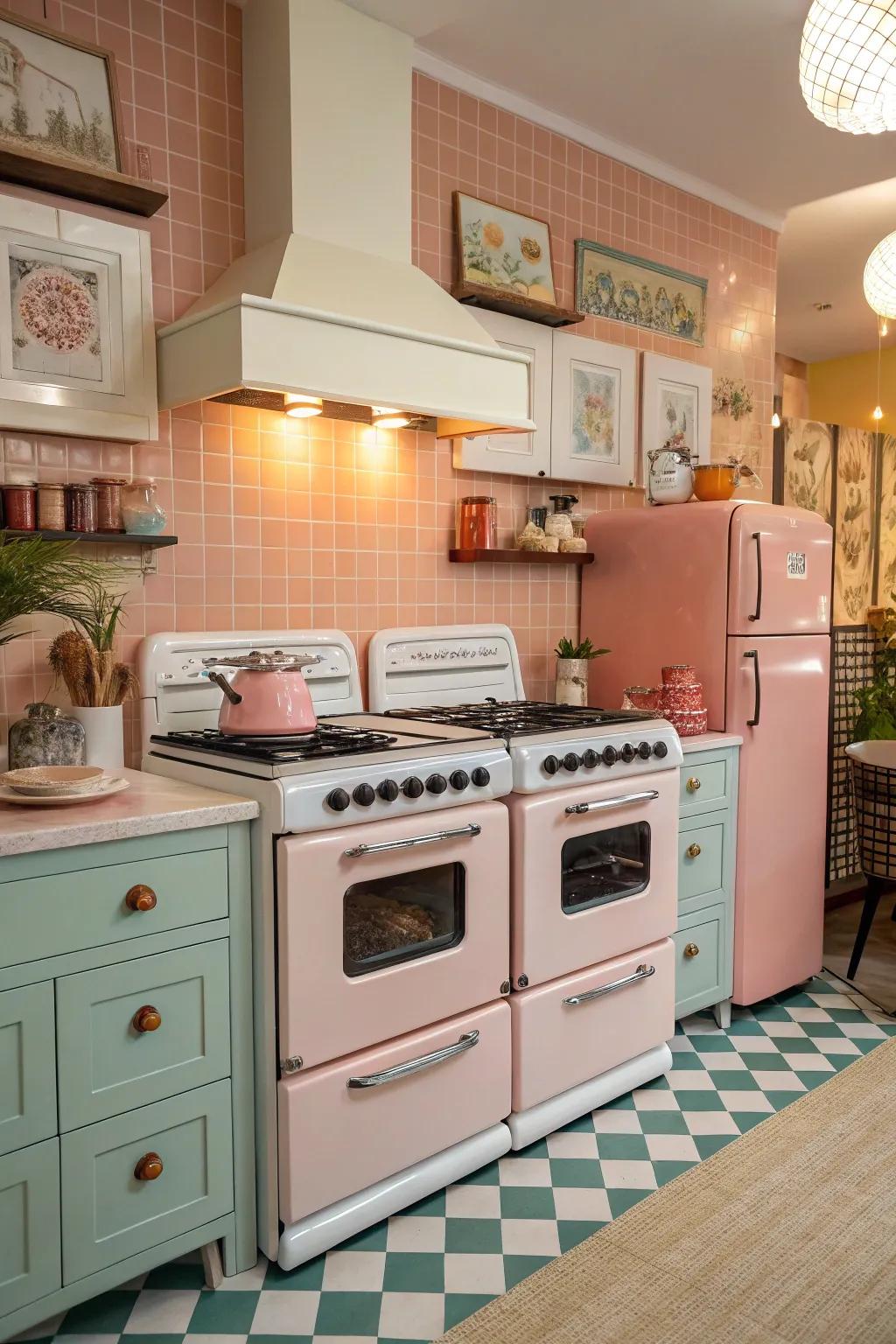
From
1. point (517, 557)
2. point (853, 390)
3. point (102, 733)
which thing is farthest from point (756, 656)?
point (853, 390)

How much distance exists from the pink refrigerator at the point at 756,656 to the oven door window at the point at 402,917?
1253mm

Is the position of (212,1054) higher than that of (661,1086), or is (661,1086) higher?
(212,1054)

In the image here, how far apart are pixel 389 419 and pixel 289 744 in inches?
43.0

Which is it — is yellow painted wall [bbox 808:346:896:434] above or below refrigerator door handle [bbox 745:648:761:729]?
above

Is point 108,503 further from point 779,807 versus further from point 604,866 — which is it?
point 779,807

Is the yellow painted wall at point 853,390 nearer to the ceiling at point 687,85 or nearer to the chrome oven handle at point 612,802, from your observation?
the ceiling at point 687,85

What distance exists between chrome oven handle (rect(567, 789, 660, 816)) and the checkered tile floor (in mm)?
792

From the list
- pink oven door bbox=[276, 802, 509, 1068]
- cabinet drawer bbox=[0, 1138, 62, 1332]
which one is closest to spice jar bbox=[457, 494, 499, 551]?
pink oven door bbox=[276, 802, 509, 1068]

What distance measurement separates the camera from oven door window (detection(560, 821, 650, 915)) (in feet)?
8.03

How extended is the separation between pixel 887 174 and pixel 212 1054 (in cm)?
384

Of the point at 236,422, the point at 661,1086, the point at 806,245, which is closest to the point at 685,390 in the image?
the point at 806,245

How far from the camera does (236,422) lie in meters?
2.58

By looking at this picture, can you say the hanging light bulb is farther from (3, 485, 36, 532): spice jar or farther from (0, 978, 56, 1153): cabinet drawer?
(0, 978, 56, 1153): cabinet drawer

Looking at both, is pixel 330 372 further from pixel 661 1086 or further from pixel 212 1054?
pixel 661 1086
